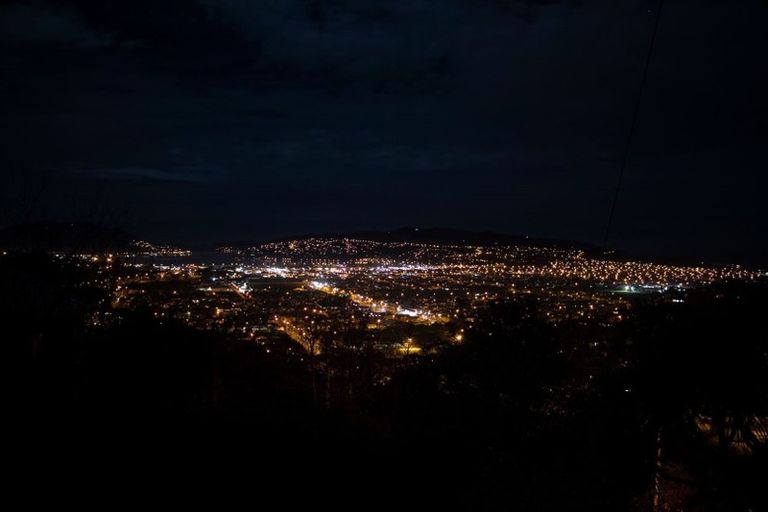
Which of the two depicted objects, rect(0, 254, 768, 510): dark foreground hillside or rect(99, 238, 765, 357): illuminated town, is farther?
rect(99, 238, 765, 357): illuminated town

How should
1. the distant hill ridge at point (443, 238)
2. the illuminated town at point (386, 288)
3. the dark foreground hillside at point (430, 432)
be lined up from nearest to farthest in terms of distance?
the dark foreground hillside at point (430, 432) → the illuminated town at point (386, 288) → the distant hill ridge at point (443, 238)

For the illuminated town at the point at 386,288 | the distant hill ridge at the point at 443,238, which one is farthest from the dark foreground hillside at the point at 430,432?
the distant hill ridge at the point at 443,238

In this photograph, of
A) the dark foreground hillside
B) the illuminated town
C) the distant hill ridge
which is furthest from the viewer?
→ the distant hill ridge

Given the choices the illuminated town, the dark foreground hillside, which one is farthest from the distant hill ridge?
the dark foreground hillside

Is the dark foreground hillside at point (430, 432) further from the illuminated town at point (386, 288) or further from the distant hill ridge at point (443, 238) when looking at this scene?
the distant hill ridge at point (443, 238)

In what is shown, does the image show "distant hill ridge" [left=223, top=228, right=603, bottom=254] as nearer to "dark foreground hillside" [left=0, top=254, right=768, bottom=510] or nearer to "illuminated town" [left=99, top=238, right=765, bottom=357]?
"illuminated town" [left=99, top=238, right=765, bottom=357]

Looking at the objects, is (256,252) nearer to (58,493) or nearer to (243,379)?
(243,379)

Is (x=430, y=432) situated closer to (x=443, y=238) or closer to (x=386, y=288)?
(x=386, y=288)

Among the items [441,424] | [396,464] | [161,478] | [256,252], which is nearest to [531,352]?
[441,424]
